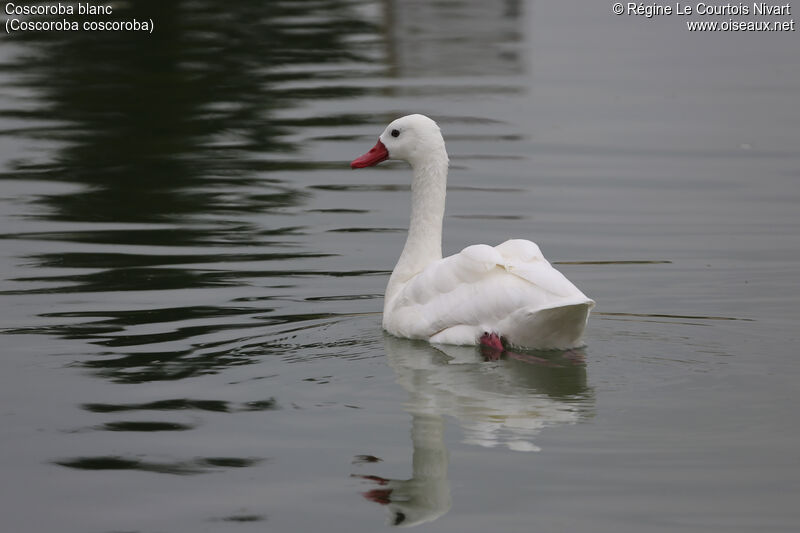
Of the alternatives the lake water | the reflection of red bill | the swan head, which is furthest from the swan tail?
the reflection of red bill

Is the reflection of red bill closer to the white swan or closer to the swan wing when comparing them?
the white swan

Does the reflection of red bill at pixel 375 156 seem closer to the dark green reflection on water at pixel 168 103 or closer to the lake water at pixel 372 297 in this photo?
the lake water at pixel 372 297

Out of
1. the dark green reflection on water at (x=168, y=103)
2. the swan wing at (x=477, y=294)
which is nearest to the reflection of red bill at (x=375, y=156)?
the swan wing at (x=477, y=294)

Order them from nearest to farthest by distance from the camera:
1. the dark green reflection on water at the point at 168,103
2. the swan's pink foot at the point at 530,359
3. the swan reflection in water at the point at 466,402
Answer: the swan reflection in water at the point at 466,402, the swan's pink foot at the point at 530,359, the dark green reflection on water at the point at 168,103

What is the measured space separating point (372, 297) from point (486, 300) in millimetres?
2093

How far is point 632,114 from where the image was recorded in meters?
19.7

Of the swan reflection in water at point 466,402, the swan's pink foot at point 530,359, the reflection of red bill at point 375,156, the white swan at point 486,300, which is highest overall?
the reflection of red bill at point 375,156

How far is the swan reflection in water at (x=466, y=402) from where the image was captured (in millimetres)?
7414

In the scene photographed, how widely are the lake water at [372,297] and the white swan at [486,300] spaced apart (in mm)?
204

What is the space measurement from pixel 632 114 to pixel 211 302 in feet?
31.6

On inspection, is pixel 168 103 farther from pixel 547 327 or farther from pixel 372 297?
pixel 547 327

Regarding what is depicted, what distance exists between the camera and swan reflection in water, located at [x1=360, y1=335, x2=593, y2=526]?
741 cm

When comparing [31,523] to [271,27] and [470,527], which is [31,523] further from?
[271,27]

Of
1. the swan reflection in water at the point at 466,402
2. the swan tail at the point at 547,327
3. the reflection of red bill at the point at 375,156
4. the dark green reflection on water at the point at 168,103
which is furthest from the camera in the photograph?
the dark green reflection on water at the point at 168,103
